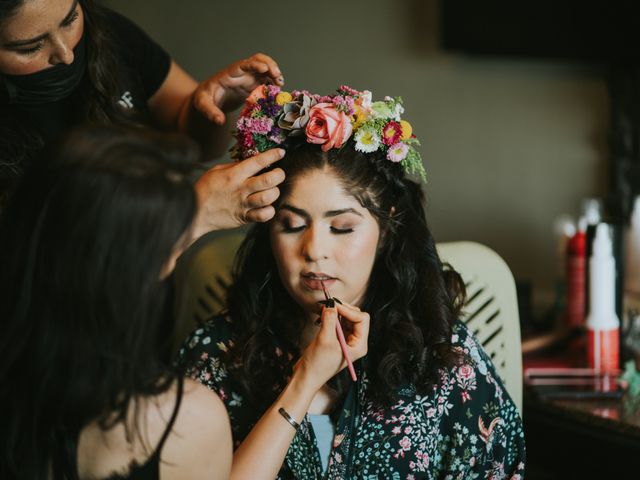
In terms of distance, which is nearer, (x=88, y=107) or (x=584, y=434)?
(x=88, y=107)

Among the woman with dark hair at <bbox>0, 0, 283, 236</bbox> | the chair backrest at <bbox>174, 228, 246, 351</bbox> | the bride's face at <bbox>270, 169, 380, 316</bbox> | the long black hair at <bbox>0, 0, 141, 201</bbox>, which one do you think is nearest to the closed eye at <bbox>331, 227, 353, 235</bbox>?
the bride's face at <bbox>270, 169, 380, 316</bbox>

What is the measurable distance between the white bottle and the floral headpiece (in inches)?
28.8

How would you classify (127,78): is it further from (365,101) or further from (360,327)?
(360,327)

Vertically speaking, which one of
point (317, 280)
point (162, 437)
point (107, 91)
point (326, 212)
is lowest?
point (162, 437)

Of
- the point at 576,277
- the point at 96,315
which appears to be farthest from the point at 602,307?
the point at 96,315

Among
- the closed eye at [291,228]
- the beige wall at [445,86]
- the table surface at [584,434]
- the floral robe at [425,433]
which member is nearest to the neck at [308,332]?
the floral robe at [425,433]

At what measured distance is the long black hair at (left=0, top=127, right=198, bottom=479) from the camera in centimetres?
97

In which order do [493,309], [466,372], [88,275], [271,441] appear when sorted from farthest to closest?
[493,309] < [466,372] < [271,441] < [88,275]

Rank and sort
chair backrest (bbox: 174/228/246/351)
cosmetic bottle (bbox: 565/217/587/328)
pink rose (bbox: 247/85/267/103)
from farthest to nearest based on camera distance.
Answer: cosmetic bottle (bbox: 565/217/587/328)
chair backrest (bbox: 174/228/246/351)
pink rose (bbox: 247/85/267/103)

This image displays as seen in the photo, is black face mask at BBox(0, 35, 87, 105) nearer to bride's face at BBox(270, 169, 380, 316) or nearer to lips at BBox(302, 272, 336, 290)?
bride's face at BBox(270, 169, 380, 316)

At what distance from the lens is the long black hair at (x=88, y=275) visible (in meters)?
0.97

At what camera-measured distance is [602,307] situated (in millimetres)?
2111

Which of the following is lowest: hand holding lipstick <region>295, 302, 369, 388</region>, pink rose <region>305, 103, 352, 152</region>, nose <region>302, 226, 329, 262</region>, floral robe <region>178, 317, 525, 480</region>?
floral robe <region>178, 317, 525, 480</region>

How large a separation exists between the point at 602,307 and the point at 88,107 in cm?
134
